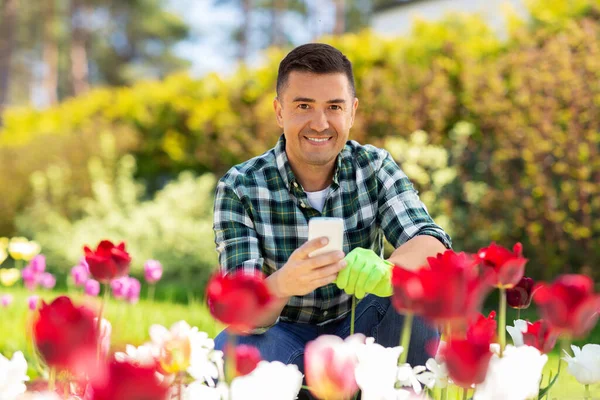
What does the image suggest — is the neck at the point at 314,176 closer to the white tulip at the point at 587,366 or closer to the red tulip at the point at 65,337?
the white tulip at the point at 587,366

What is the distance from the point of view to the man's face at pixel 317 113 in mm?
1914

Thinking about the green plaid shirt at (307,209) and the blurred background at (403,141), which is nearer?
the green plaid shirt at (307,209)

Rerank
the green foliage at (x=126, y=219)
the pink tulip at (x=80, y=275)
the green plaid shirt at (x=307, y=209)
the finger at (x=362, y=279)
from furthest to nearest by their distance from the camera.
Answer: the green foliage at (x=126, y=219), the pink tulip at (x=80, y=275), the green plaid shirt at (x=307, y=209), the finger at (x=362, y=279)

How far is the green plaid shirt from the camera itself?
1996mm

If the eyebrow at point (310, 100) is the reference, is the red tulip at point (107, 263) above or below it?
below

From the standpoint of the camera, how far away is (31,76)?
1129 inches

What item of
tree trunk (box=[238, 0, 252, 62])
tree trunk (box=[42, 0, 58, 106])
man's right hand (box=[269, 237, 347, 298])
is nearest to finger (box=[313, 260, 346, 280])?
man's right hand (box=[269, 237, 347, 298])

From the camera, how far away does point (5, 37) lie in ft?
50.9

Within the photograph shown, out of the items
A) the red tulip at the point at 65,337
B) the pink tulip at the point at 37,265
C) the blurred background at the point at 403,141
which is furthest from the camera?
the blurred background at the point at 403,141

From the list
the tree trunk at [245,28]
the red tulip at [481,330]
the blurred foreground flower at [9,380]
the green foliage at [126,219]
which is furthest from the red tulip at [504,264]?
the tree trunk at [245,28]

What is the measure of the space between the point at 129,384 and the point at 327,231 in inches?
28.8

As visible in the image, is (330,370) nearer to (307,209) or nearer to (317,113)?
(317,113)

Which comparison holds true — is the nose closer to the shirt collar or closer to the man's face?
the man's face

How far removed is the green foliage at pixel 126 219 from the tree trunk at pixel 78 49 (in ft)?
43.2
